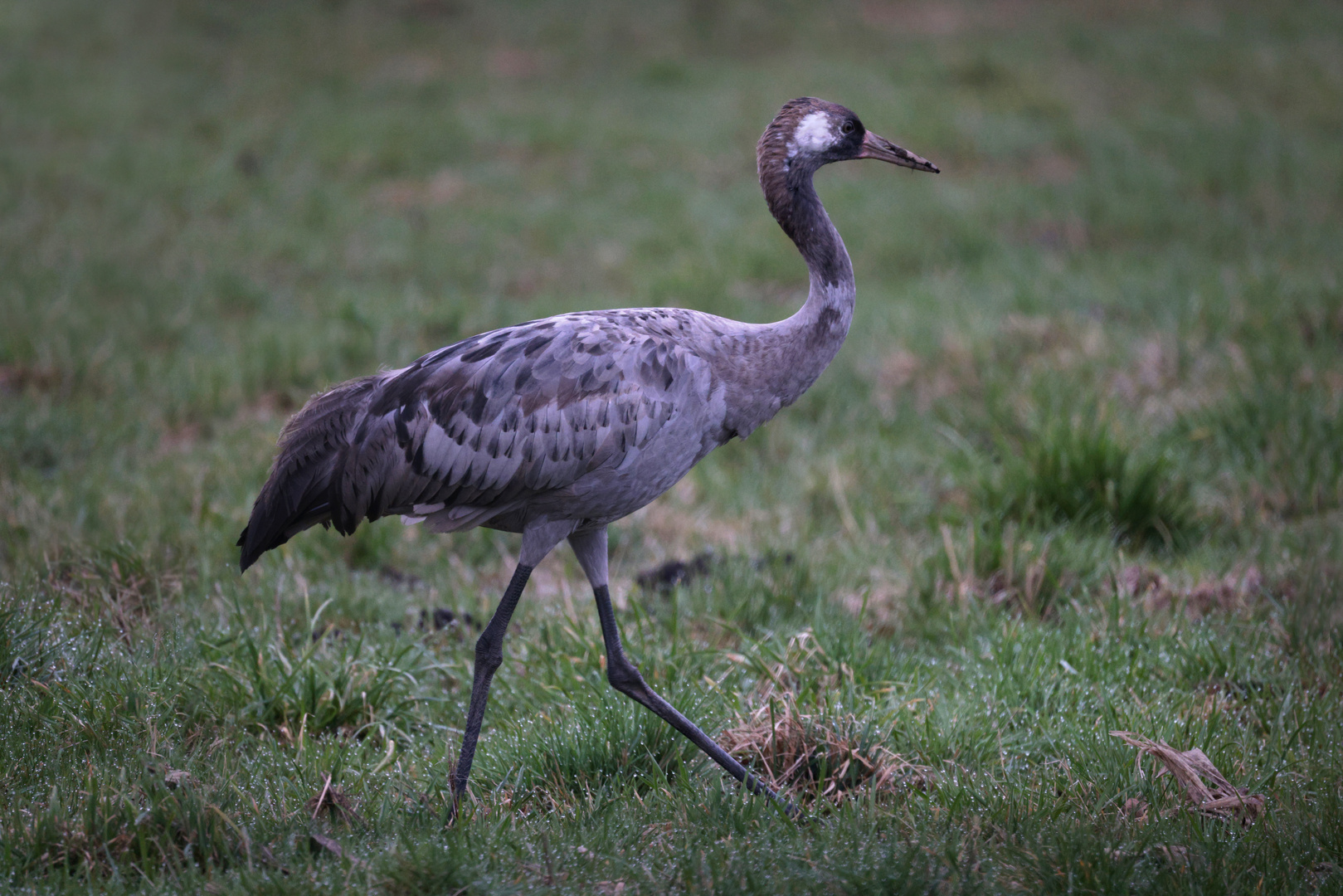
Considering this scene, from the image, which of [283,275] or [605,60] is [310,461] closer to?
[283,275]

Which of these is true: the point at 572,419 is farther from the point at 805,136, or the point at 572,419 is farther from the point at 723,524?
the point at 723,524

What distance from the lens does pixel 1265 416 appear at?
627 centimetres

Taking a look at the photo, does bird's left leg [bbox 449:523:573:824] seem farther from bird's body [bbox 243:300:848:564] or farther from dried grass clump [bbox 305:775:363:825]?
dried grass clump [bbox 305:775:363:825]

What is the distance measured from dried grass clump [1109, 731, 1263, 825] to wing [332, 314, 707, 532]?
1.85 metres

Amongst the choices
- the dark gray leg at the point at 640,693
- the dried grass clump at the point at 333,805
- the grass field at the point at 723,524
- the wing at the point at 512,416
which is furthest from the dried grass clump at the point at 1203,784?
the dried grass clump at the point at 333,805

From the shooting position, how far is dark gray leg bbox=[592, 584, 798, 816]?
12.1ft

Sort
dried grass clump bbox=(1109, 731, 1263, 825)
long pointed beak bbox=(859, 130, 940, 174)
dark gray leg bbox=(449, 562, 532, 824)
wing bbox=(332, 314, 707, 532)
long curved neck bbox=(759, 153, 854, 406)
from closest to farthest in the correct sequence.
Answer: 1. dried grass clump bbox=(1109, 731, 1263, 825)
2. wing bbox=(332, 314, 707, 532)
3. dark gray leg bbox=(449, 562, 532, 824)
4. long curved neck bbox=(759, 153, 854, 406)
5. long pointed beak bbox=(859, 130, 940, 174)

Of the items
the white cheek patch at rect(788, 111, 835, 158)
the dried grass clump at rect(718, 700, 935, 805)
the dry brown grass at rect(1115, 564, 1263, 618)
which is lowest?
the dried grass clump at rect(718, 700, 935, 805)

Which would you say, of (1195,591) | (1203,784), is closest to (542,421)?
(1203,784)

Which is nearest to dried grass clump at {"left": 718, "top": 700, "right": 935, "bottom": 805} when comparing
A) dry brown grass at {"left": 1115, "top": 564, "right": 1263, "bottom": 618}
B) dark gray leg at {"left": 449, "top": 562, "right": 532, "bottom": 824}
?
dark gray leg at {"left": 449, "top": 562, "right": 532, "bottom": 824}

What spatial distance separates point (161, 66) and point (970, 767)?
15969mm

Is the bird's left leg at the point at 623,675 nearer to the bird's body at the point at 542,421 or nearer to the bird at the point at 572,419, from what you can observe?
the bird at the point at 572,419

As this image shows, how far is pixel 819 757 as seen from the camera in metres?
3.76

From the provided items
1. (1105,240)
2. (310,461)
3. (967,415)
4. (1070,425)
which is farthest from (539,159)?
(310,461)
